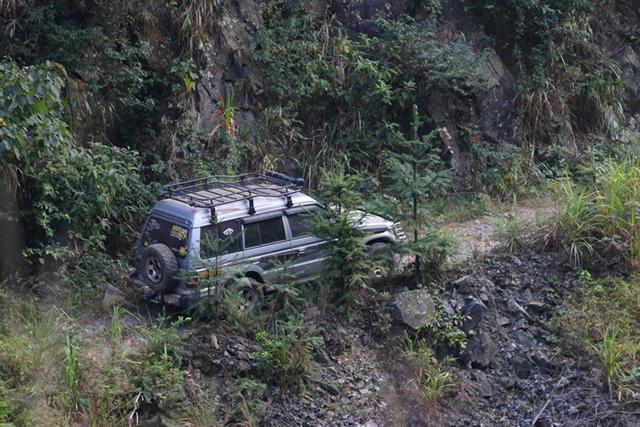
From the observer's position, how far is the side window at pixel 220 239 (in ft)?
33.4

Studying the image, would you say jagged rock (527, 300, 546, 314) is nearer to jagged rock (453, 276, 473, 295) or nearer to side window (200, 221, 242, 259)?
jagged rock (453, 276, 473, 295)

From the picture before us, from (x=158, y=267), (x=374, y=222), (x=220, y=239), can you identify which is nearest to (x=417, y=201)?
(x=374, y=222)

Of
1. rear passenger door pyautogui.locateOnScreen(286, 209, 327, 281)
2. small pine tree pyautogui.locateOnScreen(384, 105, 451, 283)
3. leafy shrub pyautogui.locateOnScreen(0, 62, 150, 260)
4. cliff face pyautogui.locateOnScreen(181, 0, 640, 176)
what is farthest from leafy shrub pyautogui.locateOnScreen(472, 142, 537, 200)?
leafy shrub pyautogui.locateOnScreen(0, 62, 150, 260)

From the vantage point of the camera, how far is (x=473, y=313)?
11102mm

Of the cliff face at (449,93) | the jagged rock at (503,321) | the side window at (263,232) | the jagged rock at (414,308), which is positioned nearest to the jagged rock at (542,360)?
the jagged rock at (503,321)

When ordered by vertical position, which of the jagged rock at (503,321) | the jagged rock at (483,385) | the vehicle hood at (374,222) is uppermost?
the vehicle hood at (374,222)

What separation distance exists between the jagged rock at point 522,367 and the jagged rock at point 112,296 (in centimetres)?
499

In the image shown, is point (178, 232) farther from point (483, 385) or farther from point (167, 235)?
point (483, 385)

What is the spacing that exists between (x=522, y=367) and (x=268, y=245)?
3557 mm

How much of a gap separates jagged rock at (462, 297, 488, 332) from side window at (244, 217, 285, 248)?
2.56 m

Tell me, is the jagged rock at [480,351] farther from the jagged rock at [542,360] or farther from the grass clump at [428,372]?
the jagged rock at [542,360]

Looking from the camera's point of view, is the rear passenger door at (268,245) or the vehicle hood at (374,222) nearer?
the rear passenger door at (268,245)

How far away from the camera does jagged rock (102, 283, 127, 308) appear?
10659 millimetres

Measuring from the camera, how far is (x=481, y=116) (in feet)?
54.2
